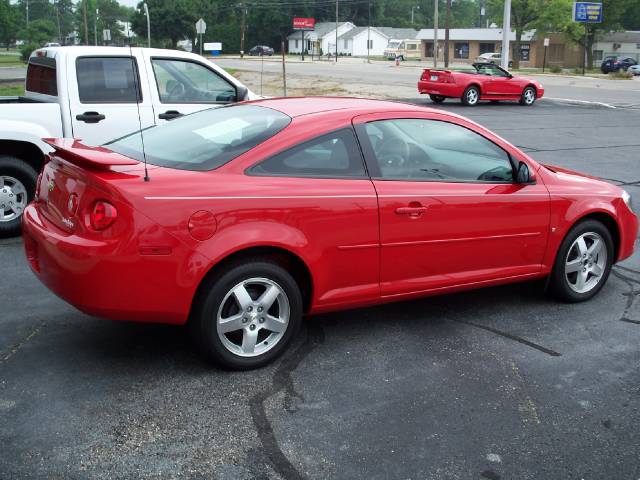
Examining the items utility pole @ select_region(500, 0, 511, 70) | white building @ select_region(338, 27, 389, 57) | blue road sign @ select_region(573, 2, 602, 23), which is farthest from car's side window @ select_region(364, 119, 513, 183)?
white building @ select_region(338, 27, 389, 57)

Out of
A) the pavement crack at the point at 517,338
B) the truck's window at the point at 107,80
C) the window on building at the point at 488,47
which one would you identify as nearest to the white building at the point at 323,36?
the window on building at the point at 488,47

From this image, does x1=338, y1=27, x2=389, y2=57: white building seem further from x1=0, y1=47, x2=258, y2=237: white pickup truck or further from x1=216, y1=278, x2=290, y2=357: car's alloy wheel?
x1=216, y1=278, x2=290, y2=357: car's alloy wheel

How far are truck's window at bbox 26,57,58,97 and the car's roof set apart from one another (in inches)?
133

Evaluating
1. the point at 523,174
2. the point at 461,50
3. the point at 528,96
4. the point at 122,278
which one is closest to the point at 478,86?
the point at 528,96

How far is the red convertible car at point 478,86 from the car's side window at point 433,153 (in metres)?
20.5

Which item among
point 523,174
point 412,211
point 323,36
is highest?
point 323,36

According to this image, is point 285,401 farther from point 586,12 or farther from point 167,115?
point 586,12

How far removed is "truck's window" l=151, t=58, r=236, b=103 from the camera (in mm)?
7996

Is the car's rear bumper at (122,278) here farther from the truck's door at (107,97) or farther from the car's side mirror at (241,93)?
the car's side mirror at (241,93)

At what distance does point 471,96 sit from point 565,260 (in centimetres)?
2072

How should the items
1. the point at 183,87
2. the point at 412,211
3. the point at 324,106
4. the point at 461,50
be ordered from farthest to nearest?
the point at 461,50
the point at 183,87
the point at 324,106
the point at 412,211

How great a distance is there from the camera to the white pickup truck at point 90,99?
→ 7164 millimetres

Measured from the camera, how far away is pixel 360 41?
12388cm

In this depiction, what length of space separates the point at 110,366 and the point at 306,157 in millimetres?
1686
